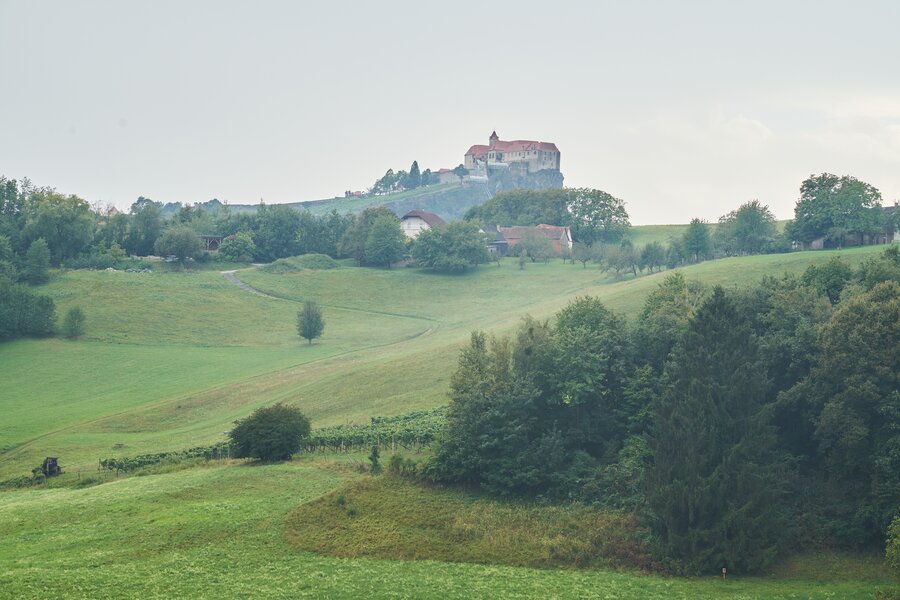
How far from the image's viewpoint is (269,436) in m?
46.4

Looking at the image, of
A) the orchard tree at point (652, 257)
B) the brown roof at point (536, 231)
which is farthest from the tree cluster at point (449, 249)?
the orchard tree at point (652, 257)

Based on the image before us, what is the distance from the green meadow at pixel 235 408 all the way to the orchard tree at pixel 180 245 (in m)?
9.14

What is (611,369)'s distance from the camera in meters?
47.9

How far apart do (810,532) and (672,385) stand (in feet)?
29.3

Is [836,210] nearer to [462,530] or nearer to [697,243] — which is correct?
[697,243]

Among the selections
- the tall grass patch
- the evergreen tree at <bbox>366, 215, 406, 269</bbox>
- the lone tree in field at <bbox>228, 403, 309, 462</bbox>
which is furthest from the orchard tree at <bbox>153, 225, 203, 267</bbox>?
the tall grass patch

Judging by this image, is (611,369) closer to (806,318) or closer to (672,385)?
(672,385)

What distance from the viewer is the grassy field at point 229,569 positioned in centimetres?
3048

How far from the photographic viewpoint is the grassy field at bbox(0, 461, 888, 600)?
1200 inches

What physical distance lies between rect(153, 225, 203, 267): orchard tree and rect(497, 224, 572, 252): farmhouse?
5071 cm

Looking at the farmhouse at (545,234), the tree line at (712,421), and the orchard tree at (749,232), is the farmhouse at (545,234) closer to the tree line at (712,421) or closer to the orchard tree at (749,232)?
the orchard tree at (749,232)

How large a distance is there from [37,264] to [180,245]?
77.9ft

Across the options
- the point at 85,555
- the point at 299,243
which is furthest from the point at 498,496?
the point at 299,243

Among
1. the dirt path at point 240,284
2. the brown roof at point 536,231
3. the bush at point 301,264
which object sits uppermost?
the brown roof at point 536,231
